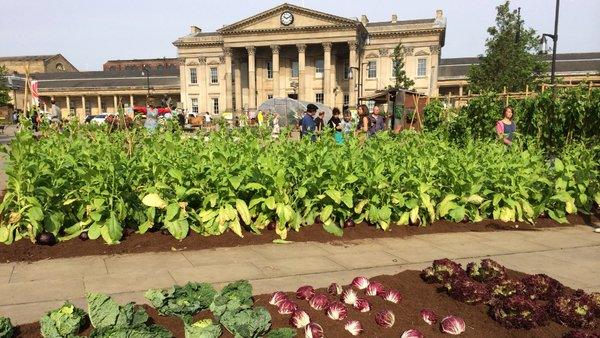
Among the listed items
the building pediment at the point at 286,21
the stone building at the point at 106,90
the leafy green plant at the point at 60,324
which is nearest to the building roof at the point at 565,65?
the building pediment at the point at 286,21

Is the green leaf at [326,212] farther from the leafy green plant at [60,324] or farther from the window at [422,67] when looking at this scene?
the window at [422,67]

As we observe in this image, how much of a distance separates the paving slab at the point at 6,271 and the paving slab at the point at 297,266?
2462 millimetres

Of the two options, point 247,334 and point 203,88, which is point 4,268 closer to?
point 247,334

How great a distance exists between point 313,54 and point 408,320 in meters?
69.6

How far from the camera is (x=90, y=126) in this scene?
9641mm

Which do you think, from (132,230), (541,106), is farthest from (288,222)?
(541,106)

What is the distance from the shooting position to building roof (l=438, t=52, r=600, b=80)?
69.0 meters

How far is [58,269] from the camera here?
4.64m

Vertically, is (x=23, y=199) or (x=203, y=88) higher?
(x=203, y=88)

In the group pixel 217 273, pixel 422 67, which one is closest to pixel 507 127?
pixel 217 273

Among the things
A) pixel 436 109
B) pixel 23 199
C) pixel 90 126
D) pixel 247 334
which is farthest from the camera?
pixel 436 109

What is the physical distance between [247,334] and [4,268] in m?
3.42

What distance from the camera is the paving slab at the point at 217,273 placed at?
440 centimetres

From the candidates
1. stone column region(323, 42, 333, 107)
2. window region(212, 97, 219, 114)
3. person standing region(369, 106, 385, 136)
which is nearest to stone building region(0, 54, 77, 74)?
window region(212, 97, 219, 114)
